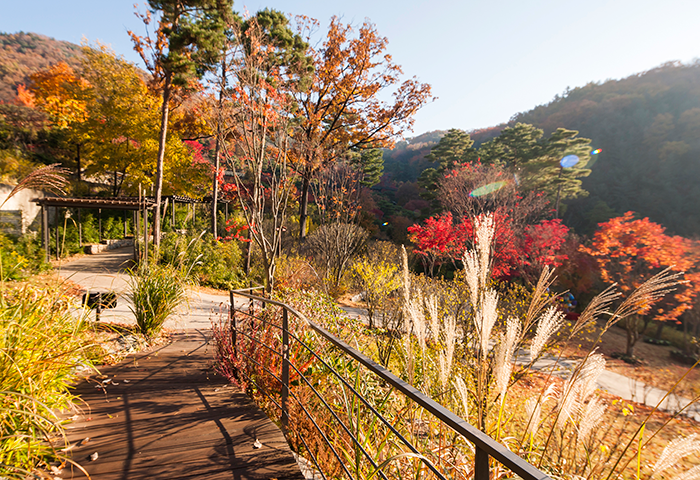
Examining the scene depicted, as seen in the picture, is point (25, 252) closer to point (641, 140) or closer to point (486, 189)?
point (486, 189)

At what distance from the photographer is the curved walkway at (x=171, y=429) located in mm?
1756

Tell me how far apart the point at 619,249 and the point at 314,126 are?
36.6 feet

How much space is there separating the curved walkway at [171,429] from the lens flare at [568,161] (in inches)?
1010

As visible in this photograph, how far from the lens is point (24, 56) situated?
29891mm

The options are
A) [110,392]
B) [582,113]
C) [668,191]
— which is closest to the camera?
[110,392]

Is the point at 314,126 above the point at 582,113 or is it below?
below

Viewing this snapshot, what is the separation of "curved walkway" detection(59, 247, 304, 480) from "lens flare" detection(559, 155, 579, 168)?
1010 inches

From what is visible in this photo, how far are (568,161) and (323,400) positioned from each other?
2628 centimetres

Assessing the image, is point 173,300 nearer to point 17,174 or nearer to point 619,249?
point 619,249

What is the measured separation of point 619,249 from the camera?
10.2m

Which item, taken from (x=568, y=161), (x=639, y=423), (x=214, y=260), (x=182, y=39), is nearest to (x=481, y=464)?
→ (x=639, y=423)

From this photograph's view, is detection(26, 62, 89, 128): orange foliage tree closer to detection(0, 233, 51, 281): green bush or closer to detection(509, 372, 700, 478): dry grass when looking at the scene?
detection(0, 233, 51, 281): green bush

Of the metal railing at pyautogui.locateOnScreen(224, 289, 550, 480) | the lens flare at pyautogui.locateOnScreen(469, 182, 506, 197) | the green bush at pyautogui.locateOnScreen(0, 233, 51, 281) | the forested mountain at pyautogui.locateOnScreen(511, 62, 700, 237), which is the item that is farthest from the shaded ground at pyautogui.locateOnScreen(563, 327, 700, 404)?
the forested mountain at pyautogui.locateOnScreen(511, 62, 700, 237)

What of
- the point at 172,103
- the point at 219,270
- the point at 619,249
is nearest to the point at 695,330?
the point at 619,249
